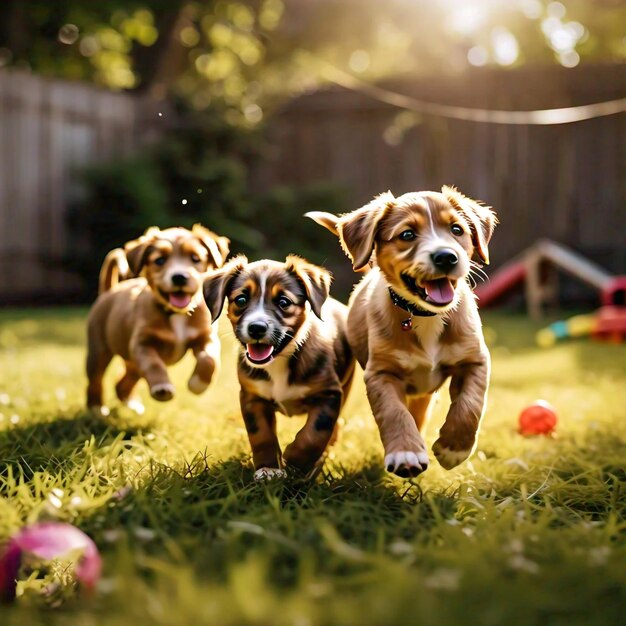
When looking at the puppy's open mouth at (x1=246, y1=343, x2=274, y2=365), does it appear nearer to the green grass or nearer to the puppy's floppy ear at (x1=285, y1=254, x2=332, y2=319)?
the puppy's floppy ear at (x1=285, y1=254, x2=332, y2=319)

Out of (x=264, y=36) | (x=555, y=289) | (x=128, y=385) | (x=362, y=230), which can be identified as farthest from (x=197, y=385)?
(x=264, y=36)

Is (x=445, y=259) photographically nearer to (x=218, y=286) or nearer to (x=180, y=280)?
(x=218, y=286)

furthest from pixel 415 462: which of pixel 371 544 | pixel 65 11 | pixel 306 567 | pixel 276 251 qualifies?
pixel 65 11

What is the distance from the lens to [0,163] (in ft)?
40.1

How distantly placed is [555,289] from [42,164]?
7.57m

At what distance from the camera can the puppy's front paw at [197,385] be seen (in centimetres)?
432

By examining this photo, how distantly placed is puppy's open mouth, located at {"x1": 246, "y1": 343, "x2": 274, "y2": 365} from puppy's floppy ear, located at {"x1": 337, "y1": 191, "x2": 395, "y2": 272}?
47cm

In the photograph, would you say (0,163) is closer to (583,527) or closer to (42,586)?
(42,586)

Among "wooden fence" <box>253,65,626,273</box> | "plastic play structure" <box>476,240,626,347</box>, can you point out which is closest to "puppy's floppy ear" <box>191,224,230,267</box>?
"plastic play structure" <box>476,240,626,347</box>

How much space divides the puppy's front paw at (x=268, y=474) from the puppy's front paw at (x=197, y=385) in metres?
1.01

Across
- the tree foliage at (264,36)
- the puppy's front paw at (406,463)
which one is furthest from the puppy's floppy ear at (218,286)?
the tree foliage at (264,36)

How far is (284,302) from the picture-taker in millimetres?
3477

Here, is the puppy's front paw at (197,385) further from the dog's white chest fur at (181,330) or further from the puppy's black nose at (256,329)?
the puppy's black nose at (256,329)

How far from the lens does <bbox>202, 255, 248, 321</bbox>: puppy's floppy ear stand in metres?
3.56
